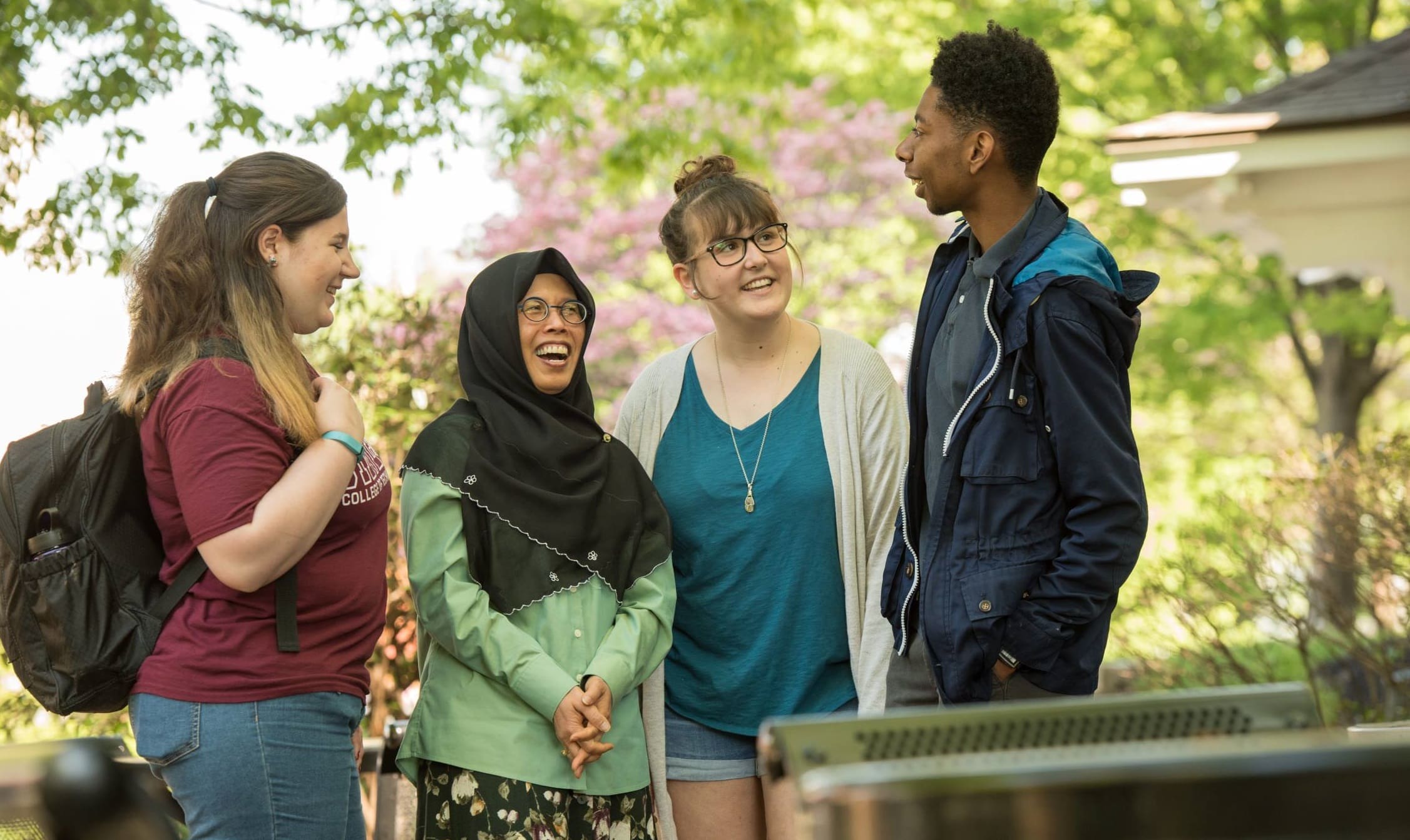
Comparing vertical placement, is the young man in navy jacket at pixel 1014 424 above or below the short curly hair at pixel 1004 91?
below

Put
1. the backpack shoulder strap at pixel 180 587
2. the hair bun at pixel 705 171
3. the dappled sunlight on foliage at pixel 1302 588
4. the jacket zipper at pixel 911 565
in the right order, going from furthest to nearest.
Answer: the dappled sunlight on foliage at pixel 1302 588 → the hair bun at pixel 705 171 → the jacket zipper at pixel 911 565 → the backpack shoulder strap at pixel 180 587

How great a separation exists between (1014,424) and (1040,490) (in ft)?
0.45

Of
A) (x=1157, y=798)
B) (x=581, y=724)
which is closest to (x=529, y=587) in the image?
(x=581, y=724)

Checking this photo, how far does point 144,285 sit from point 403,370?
3.20 meters

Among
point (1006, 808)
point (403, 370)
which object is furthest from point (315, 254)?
point (403, 370)

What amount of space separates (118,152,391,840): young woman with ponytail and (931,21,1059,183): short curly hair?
1363 mm

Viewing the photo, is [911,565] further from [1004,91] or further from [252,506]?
[252,506]

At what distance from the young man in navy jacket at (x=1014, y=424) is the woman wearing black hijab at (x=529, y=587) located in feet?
2.35

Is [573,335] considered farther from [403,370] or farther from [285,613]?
[403,370]

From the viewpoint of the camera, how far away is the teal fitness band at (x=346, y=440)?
274 centimetres

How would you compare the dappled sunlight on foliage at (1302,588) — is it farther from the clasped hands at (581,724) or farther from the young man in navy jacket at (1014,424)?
the clasped hands at (581,724)

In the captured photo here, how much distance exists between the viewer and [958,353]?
276 centimetres

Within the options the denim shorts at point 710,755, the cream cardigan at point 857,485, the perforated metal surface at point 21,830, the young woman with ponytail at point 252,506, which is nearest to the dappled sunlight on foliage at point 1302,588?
the cream cardigan at point 857,485

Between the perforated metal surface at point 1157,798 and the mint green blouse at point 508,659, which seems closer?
the perforated metal surface at point 1157,798
